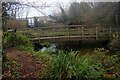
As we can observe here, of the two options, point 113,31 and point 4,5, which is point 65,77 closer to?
point 113,31

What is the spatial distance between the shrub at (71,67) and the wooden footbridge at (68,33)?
0.20 m

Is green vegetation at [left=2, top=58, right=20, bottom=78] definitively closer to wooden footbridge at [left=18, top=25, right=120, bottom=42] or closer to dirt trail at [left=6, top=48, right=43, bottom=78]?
dirt trail at [left=6, top=48, right=43, bottom=78]

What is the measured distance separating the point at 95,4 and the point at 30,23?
0.83 m

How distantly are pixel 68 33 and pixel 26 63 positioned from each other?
0.65 metres

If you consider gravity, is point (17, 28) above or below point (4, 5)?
below

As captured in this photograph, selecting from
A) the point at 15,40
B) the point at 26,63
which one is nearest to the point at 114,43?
the point at 26,63

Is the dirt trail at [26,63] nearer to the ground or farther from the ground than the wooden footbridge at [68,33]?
nearer to the ground

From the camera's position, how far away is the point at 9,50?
9.71 ft

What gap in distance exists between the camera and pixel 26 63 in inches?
117

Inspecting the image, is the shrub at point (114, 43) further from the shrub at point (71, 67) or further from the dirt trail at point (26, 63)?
the dirt trail at point (26, 63)

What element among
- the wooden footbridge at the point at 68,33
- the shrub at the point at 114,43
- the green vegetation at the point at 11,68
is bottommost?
the green vegetation at the point at 11,68

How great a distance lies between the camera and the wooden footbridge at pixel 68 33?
2889 millimetres

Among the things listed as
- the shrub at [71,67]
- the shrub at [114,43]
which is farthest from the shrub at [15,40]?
the shrub at [114,43]

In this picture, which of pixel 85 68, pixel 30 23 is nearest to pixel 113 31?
pixel 85 68
